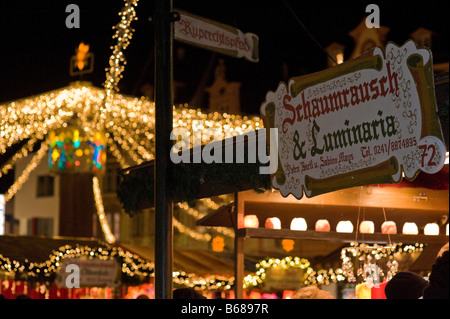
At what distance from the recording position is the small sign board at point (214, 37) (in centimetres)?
763

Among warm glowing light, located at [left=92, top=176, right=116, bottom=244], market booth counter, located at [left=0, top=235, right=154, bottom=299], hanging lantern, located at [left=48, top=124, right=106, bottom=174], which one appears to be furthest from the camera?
warm glowing light, located at [left=92, top=176, right=116, bottom=244]

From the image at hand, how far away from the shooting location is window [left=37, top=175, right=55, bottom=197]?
4231 centimetres

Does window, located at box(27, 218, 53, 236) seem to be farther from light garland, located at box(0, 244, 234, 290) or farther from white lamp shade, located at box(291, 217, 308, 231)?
white lamp shade, located at box(291, 217, 308, 231)

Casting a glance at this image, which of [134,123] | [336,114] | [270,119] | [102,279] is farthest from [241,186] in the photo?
[134,123]

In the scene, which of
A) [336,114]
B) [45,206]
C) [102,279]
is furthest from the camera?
[45,206]

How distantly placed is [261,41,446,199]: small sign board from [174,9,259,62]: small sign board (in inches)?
40.4

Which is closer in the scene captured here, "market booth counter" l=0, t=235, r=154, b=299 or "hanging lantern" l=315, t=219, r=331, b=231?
"hanging lantern" l=315, t=219, r=331, b=231

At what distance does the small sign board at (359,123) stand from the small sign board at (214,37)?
1026mm

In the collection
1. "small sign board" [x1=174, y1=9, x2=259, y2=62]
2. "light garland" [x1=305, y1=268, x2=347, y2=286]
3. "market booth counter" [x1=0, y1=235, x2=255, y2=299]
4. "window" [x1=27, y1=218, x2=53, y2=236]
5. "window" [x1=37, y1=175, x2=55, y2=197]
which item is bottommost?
"light garland" [x1=305, y1=268, x2=347, y2=286]

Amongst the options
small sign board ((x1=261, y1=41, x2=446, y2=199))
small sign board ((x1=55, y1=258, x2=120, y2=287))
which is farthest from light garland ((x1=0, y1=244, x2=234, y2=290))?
small sign board ((x1=261, y1=41, x2=446, y2=199))

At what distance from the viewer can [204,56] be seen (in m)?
35.1

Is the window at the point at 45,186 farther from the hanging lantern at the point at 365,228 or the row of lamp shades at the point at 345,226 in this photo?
the hanging lantern at the point at 365,228

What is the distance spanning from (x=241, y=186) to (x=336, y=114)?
71.5 inches
